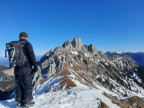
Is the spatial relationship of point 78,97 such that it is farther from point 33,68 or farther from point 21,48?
point 21,48

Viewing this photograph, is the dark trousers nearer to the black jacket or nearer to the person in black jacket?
the person in black jacket

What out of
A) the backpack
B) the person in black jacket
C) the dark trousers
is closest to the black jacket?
the person in black jacket

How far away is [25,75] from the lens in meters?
9.40

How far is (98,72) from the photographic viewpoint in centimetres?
16412

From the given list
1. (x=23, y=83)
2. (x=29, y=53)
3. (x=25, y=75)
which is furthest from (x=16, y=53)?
(x=23, y=83)

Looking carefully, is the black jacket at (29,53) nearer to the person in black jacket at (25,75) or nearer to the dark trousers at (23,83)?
the person in black jacket at (25,75)

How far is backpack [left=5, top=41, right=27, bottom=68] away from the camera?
901 cm

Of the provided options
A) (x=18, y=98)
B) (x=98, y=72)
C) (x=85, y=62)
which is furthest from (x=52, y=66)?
(x=18, y=98)

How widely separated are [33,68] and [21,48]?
188 cm

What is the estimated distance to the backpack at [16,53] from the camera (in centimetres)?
901

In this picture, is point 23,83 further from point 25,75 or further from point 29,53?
point 29,53

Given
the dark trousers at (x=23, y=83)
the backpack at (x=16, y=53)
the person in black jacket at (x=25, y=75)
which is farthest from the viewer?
the dark trousers at (x=23, y=83)

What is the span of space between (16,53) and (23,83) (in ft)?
8.22

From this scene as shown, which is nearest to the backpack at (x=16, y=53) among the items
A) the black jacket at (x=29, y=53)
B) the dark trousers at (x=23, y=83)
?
the black jacket at (x=29, y=53)
